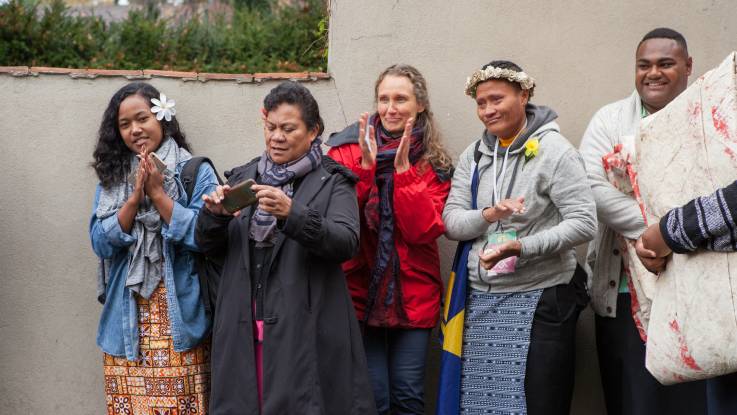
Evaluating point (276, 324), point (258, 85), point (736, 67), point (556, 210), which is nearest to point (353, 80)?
point (258, 85)

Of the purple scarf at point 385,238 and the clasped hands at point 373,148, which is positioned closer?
the clasped hands at point 373,148

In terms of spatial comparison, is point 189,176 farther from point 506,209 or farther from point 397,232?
point 506,209

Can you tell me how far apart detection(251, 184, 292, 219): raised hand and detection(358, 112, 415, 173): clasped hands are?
730 millimetres

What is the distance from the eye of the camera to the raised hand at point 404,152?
4.02m

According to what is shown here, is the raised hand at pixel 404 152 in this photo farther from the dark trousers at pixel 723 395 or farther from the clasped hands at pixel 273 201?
the dark trousers at pixel 723 395

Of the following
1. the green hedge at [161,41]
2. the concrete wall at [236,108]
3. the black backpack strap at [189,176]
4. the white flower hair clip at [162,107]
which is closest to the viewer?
the black backpack strap at [189,176]

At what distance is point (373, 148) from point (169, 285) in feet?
3.79

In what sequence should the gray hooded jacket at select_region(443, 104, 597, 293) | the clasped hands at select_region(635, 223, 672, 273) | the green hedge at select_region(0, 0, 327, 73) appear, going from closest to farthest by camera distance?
1. the clasped hands at select_region(635, 223, 672, 273)
2. the gray hooded jacket at select_region(443, 104, 597, 293)
3. the green hedge at select_region(0, 0, 327, 73)

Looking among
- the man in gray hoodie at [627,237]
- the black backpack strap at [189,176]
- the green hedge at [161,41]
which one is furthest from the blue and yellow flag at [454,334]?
the green hedge at [161,41]

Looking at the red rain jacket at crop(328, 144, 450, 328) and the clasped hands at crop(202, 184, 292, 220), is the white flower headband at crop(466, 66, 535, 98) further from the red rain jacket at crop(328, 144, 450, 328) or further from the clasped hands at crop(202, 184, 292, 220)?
the clasped hands at crop(202, 184, 292, 220)

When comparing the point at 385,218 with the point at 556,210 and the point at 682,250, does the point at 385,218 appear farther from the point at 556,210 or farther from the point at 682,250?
the point at 682,250

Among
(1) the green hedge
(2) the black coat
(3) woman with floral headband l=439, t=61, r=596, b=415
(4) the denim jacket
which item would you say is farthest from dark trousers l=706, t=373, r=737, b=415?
(1) the green hedge

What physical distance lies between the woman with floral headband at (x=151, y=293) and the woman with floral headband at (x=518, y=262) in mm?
1202

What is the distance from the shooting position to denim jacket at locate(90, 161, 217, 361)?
408 centimetres
